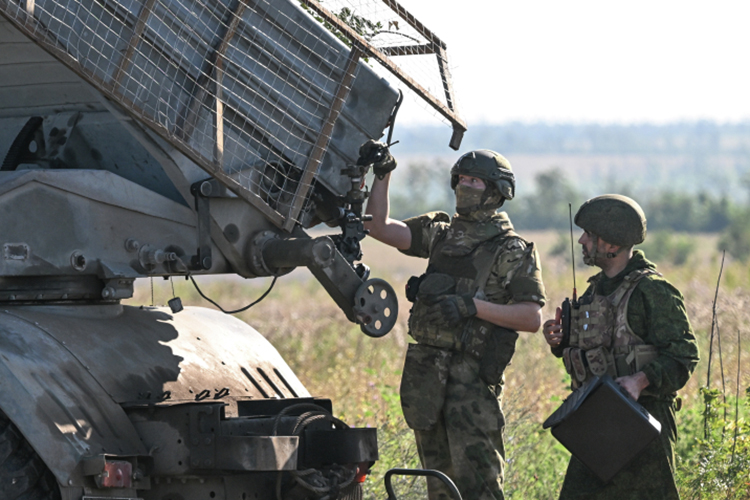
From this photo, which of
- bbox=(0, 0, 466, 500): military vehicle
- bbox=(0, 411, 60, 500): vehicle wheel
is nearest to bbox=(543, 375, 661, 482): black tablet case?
bbox=(0, 0, 466, 500): military vehicle

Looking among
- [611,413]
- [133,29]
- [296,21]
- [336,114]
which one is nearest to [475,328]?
[611,413]

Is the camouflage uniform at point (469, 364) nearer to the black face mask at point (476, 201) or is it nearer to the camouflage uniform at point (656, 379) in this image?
the black face mask at point (476, 201)

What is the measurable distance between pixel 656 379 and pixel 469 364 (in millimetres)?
Result: 1047

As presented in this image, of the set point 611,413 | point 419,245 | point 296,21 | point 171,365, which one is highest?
point 296,21

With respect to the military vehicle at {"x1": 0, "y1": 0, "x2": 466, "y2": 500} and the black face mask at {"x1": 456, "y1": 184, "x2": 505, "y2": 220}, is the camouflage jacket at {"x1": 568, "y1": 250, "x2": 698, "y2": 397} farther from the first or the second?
the military vehicle at {"x1": 0, "y1": 0, "x2": 466, "y2": 500}

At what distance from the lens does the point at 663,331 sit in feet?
16.5

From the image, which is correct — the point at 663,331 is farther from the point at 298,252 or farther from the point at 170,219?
the point at 170,219

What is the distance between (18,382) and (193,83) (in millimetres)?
1504

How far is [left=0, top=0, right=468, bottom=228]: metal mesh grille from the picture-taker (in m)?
4.66

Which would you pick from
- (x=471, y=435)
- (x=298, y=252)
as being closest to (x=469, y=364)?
(x=471, y=435)

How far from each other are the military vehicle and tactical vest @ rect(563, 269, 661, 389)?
36.3 inches

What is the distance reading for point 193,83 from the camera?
16.3ft

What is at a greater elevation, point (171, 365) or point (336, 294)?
point (336, 294)

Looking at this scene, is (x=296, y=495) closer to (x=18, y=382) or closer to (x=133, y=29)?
(x=18, y=382)
